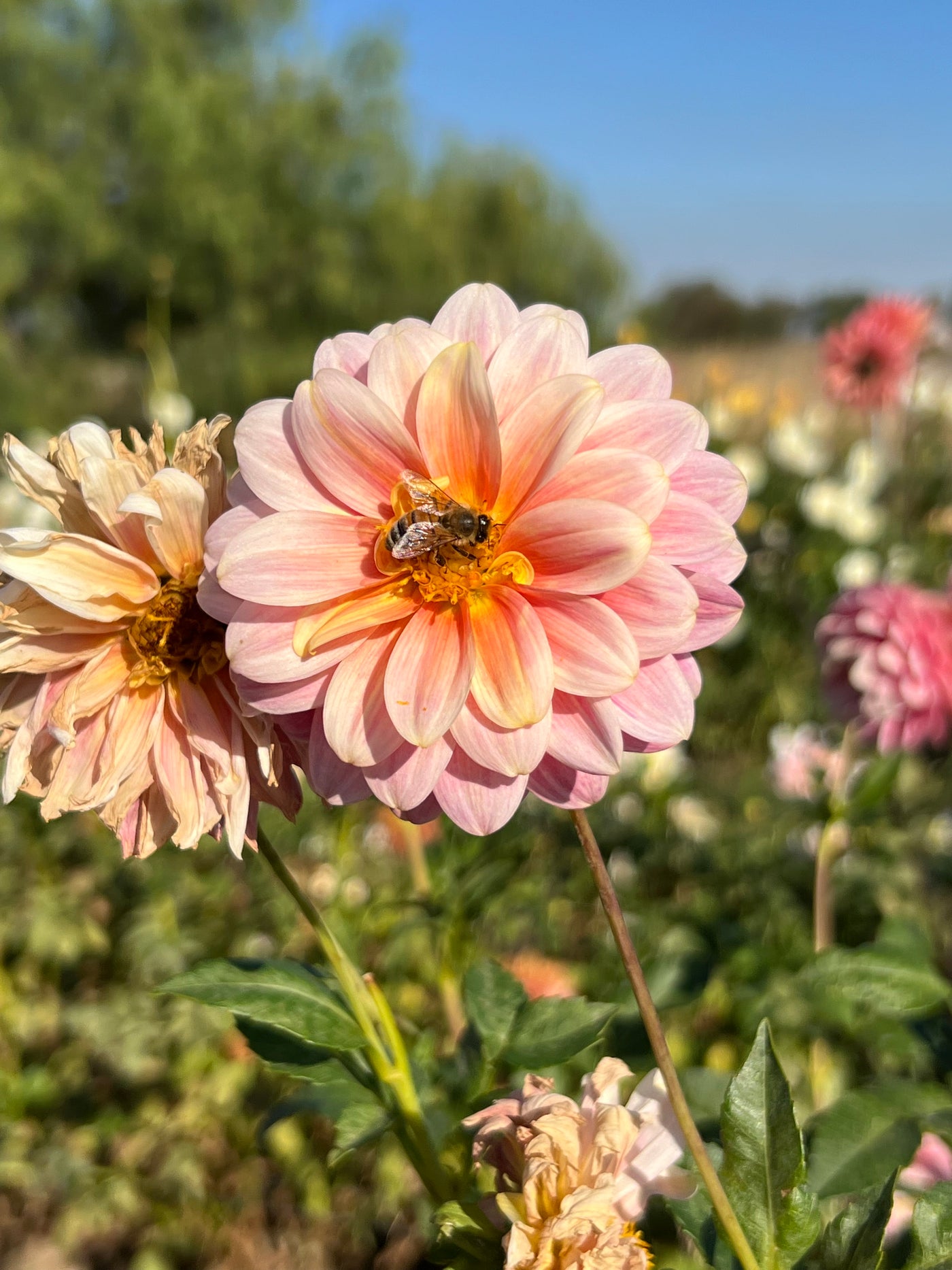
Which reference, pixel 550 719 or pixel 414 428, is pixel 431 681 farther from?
pixel 414 428

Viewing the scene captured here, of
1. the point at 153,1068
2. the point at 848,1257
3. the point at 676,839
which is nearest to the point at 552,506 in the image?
the point at 848,1257

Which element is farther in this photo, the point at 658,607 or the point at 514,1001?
the point at 514,1001

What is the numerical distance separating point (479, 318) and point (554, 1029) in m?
0.68

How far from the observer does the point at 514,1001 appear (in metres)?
1.03

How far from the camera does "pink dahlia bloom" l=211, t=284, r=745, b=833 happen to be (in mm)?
731

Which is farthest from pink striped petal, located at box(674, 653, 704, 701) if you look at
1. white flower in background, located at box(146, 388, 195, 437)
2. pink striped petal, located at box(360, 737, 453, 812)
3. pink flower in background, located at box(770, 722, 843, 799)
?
white flower in background, located at box(146, 388, 195, 437)

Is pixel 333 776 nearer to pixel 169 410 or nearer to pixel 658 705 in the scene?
pixel 658 705

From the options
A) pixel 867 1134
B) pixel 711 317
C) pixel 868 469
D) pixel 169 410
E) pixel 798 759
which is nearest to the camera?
pixel 867 1134

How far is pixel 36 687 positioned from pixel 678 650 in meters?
0.56

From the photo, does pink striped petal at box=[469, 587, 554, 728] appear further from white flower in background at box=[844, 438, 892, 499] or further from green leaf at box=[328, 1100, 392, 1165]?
white flower in background at box=[844, 438, 892, 499]

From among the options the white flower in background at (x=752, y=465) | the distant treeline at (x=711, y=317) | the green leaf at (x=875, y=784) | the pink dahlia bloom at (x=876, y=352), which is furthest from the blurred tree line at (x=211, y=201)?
the green leaf at (x=875, y=784)

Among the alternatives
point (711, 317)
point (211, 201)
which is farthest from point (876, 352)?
point (711, 317)

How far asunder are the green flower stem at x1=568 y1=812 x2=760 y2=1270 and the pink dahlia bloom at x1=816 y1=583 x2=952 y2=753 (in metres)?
1.22

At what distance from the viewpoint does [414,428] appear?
2.64 feet
